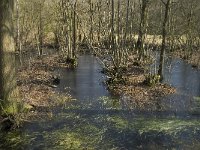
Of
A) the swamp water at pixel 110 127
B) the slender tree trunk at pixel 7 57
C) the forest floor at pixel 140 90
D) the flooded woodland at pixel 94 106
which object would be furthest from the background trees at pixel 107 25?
the slender tree trunk at pixel 7 57

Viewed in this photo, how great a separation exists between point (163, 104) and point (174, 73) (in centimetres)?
1168

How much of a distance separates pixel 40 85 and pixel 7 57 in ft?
26.3

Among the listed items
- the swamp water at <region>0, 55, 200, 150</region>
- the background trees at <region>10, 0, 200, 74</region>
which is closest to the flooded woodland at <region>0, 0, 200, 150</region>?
the swamp water at <region>0, 55, 200, 150</region>

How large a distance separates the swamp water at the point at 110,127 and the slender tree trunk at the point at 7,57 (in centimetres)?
158

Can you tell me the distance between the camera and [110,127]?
15508 mm

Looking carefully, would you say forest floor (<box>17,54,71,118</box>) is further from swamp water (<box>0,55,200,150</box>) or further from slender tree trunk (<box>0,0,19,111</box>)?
slender tree trunk (<box>0,0,19,111</box>)

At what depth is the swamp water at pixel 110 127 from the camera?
44.5ft

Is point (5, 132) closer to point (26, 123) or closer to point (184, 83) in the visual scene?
point (26, 123)

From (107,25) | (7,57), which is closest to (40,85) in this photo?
(7,57)

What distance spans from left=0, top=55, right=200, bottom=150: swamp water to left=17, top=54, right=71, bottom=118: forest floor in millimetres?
970

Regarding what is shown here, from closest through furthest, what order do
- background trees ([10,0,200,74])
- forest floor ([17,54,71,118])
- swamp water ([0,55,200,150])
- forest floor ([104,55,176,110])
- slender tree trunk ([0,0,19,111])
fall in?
swamp water ([0,55,200,150]), slender tree trunk ([0,0,19,111]), forest floor ([17,54,71,118]), forest floor ([104,55,176,110]), background trees ([10,0,200,74])

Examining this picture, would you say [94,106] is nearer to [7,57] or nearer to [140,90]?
[140,90]

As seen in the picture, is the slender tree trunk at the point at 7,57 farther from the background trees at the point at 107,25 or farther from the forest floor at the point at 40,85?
the background trees at the point at 107,25

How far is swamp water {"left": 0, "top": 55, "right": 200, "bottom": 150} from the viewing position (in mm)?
13570
